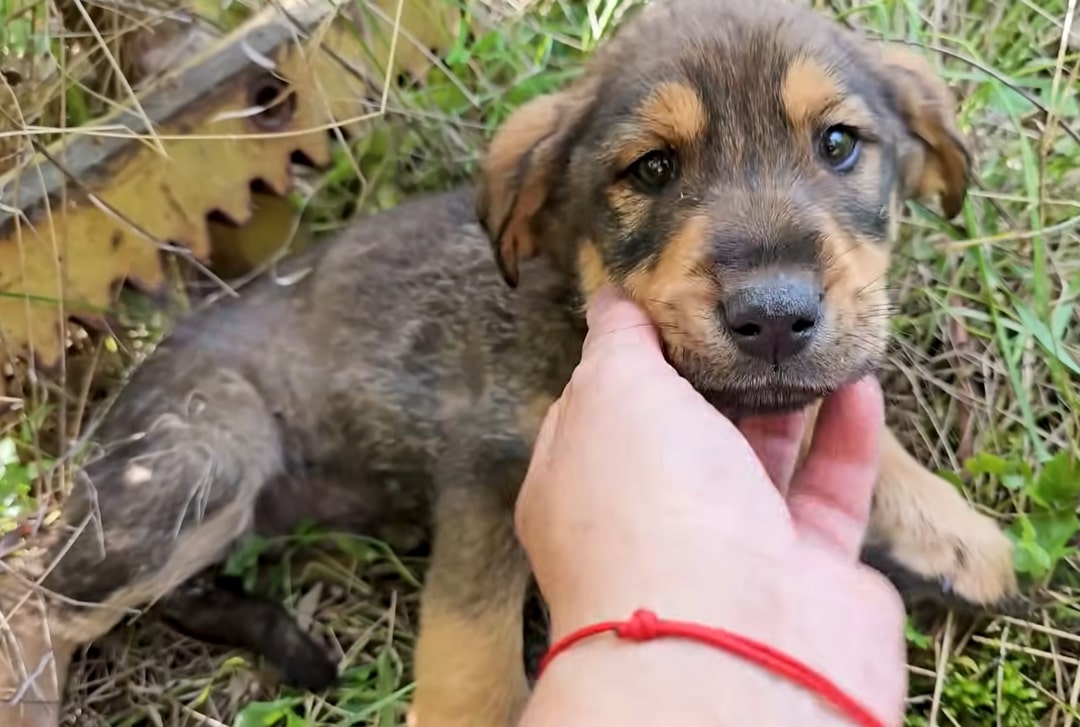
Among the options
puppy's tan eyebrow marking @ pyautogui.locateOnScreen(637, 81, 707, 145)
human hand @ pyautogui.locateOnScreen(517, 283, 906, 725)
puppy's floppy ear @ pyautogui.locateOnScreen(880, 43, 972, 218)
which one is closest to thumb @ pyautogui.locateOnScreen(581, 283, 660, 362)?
human hand @ pyautogui.locateOnScreen(517, 283, 906, 725)

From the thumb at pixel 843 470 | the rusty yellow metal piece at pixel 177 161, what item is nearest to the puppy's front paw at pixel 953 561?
the thumb at pixel 843 470

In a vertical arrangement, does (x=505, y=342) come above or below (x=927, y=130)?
below

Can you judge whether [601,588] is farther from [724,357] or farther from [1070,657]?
[1070,657]

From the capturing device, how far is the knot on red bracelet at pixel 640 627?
1.72 m

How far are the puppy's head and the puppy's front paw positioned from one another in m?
0.71

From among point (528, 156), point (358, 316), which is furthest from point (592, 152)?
point (358, 316)

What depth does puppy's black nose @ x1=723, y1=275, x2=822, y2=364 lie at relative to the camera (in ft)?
6.35

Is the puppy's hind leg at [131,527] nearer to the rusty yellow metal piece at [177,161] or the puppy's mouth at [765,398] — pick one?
the rusty yellow metal piece at [177,161]

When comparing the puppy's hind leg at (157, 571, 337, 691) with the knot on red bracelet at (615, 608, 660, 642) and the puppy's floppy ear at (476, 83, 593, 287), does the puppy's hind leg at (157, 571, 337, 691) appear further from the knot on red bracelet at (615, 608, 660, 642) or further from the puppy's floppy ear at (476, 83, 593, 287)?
the knot on red bracelet at (615, 608, 660, 642)

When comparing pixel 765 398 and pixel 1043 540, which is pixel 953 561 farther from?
pixel 765 398

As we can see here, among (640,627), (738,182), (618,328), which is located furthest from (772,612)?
(738,182)

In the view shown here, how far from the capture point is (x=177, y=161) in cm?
329

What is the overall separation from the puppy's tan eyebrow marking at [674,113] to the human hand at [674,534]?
1.04 ft

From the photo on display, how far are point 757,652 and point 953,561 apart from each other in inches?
Result: 49.1
